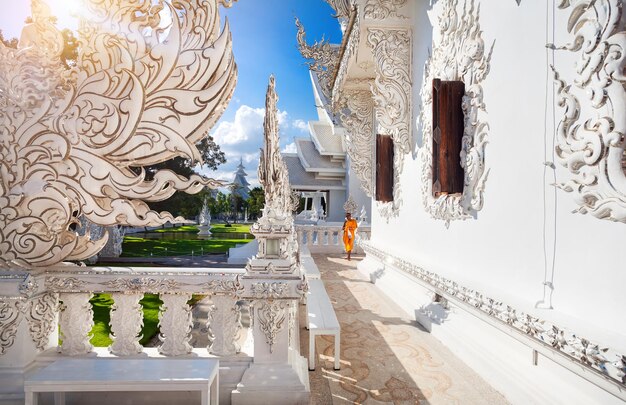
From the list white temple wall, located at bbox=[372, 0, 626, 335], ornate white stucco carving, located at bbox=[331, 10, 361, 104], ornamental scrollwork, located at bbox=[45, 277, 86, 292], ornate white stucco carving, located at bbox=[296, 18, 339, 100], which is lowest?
ornamental scrollwork, located at bbox=[45, 277, 86, 292]

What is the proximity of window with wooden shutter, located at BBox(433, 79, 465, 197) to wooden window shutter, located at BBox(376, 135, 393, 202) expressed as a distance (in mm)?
2369

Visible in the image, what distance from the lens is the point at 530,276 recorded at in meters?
2.04

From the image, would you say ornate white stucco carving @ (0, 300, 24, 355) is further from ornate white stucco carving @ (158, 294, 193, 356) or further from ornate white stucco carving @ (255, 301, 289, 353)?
ornate white stucco carving @ (255, 301, 289, 353)

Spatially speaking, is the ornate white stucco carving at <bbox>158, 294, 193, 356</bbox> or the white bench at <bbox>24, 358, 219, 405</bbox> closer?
the white bench at <bbox>24, 358, 219, 405</bbox>

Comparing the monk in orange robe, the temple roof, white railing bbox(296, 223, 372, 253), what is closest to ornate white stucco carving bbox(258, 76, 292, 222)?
the monk in orange robe

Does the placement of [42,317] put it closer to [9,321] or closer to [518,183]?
[9,321]


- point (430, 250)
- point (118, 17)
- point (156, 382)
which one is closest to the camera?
point (156, 382)

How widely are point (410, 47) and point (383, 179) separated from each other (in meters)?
1.88

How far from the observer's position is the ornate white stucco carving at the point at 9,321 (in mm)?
1952

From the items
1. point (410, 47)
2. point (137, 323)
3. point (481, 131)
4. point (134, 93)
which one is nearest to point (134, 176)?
point (134, 93)

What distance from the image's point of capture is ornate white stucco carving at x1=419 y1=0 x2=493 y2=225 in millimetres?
2570

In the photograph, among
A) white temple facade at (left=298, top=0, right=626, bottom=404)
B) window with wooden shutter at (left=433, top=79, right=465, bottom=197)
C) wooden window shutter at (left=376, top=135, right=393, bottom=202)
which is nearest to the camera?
white temple facade at (left=298, top=0, right=626, bottom=404)

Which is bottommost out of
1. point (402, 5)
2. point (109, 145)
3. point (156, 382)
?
point (156, 382)

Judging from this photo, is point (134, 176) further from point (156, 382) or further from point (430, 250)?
point (430, 250)
